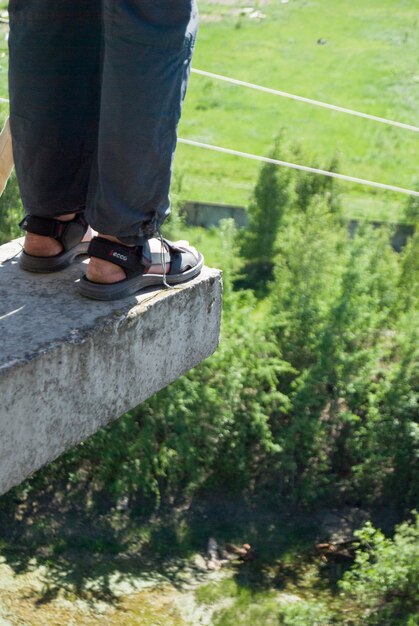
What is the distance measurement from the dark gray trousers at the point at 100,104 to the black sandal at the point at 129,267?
0.14ft

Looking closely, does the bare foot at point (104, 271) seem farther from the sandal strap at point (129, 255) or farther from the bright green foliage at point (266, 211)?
the bright green foliage at point (266, 211)

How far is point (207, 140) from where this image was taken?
1961 centimetres

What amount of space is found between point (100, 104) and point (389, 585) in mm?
9286

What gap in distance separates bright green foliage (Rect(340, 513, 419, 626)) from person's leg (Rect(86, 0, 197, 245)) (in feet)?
29.3

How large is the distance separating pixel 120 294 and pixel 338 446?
12.1 m

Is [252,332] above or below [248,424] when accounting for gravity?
above

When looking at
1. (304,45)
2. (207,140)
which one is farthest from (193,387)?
(304,45)

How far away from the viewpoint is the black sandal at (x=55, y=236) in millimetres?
2186

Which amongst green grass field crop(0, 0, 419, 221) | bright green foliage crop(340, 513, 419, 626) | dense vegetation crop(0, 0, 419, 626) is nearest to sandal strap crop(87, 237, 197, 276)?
bright green foliage crop(340, 513, 419, 626)

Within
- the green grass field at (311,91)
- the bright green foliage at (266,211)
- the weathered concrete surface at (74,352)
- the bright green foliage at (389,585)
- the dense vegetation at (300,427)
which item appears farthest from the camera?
the green grass field at (311,91)

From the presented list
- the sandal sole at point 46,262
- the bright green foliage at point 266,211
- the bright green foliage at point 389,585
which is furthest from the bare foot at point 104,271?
the bright green foliage at point 266,211

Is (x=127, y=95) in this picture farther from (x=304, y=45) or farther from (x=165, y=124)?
(x=304, y=45)

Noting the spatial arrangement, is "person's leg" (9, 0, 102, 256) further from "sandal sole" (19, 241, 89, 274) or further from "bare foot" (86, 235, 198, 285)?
"bare foot" (86, 235, 198, 285)

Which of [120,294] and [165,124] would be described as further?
[120,294]
